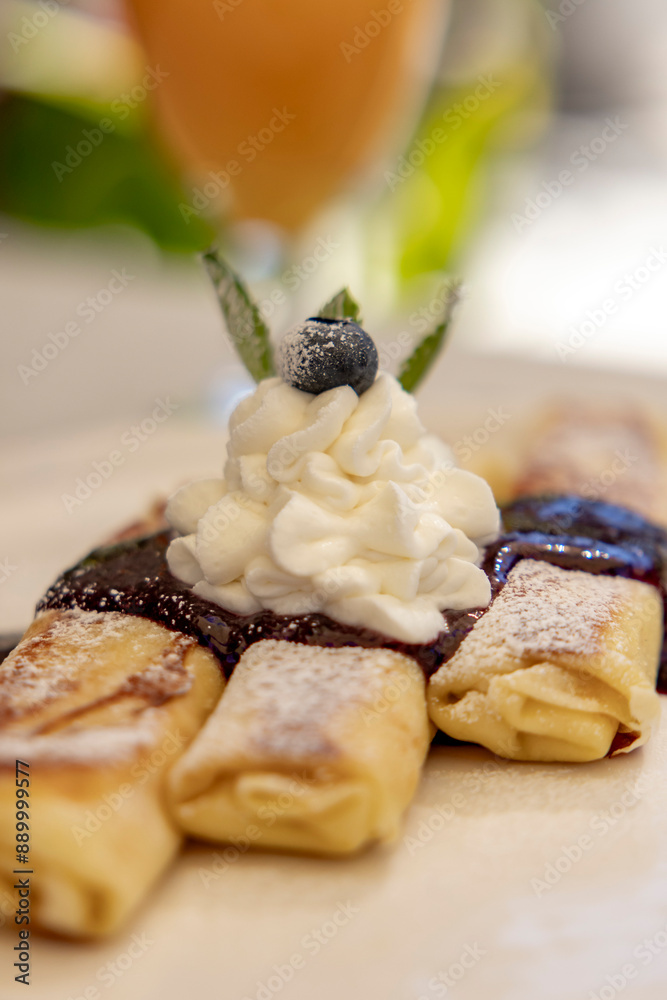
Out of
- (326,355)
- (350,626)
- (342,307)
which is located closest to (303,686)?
(350,626)

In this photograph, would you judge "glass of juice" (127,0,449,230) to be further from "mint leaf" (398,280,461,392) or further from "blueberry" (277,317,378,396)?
"blueberry" (277,317,378,396)

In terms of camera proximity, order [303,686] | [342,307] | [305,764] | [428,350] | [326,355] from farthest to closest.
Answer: [428,350], [342,307], [326,355], [303,686], [305,764]

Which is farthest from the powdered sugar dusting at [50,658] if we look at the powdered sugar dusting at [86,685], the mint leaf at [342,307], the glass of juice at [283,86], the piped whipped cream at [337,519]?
the glass of juice at [283,86]

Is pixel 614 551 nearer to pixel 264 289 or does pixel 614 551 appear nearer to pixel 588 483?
pixel 588 483

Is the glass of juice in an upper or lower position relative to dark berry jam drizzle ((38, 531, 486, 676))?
upper

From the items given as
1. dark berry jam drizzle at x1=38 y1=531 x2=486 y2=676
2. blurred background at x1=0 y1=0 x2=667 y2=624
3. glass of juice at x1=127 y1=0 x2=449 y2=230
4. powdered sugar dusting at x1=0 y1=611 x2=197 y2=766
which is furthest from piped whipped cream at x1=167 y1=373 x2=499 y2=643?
glass of juice at x1=127 y1=0 x2=449 y2=230

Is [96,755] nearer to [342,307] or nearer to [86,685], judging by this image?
[86,685]

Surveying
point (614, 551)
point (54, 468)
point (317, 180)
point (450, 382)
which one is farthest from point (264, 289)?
point (614, 551)
